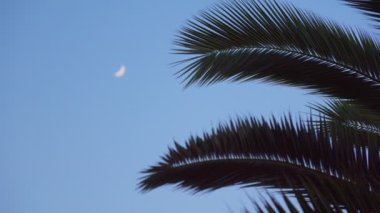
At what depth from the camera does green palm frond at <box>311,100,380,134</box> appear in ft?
12.3

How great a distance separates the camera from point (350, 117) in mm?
4590

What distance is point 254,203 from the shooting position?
5.95ft

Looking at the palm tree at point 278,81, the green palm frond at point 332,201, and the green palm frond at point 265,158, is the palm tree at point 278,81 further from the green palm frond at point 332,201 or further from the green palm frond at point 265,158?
the green palm frond at point 332,201

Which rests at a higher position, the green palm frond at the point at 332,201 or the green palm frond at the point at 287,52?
the green palm frond at the point at 287,52

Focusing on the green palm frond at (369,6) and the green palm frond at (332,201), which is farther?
the green palm frond at (369,6)

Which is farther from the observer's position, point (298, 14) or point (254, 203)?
point (298, 14)

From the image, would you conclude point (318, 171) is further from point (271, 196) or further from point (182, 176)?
point (271, 196)

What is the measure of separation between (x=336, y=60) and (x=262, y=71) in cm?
53

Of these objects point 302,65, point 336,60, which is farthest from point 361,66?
point 302,65

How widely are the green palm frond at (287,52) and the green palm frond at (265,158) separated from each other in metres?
0.37

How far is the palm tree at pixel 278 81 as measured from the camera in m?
3.52

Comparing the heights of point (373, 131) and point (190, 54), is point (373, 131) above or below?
below

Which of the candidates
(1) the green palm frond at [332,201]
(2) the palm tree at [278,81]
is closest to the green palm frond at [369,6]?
(2) the palm tree at [278,81]

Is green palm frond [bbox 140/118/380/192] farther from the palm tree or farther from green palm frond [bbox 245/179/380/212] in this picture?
green palm frond [bbox 245/179/380/212]
